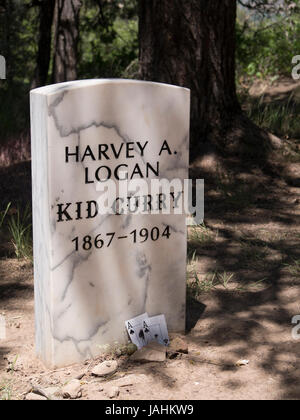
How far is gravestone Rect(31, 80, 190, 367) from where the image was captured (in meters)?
3.52

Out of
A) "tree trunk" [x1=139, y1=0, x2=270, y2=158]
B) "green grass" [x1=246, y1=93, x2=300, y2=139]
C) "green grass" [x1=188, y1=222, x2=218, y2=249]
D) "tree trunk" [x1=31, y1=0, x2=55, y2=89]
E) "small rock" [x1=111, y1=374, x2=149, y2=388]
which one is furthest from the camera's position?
"tree trunk" [x1=31, y1=0, x2=55, y2=89]

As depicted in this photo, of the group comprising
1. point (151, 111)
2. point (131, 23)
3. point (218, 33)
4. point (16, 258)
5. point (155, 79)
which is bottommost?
point (16, 258)

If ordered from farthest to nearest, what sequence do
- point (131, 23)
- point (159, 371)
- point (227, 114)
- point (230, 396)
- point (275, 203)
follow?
1. point (131, 23)
2. point (227, 114)
3. point (275, 203)
4. point (159, 371)
5. point (230, 396)

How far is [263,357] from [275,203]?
2867 millimetres

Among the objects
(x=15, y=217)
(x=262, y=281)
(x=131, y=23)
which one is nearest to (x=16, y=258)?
(x=15, y=217)

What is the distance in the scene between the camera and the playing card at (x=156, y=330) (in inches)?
155

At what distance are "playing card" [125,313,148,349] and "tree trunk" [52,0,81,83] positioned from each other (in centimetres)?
586

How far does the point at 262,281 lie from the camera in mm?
4793

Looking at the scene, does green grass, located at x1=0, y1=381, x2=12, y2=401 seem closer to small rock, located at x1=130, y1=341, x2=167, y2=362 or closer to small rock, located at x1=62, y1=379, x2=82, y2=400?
small rock, located at x1=62, y1=379, x2=82, y2=400

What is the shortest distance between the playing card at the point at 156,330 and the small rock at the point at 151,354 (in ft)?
0.33

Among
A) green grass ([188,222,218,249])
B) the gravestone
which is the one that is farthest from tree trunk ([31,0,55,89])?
the gravestone

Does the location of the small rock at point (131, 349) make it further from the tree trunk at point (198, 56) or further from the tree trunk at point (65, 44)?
the tree trunk at point (65, 44)

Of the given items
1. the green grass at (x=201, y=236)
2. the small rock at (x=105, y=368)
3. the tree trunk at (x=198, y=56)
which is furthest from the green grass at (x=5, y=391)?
A: the tree trunk at (x=198, y=56)

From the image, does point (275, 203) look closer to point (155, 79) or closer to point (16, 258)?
point (155, 79)
